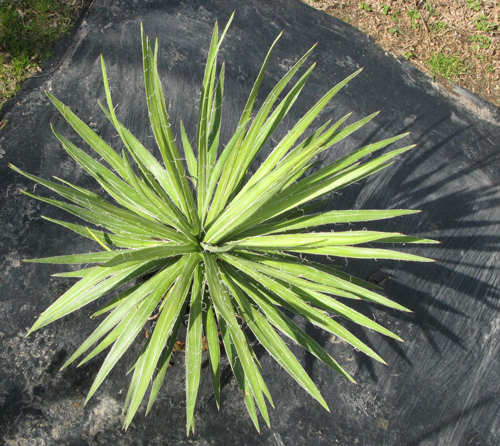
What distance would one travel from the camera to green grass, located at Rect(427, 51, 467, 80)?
276cm

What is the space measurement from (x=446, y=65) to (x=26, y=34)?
8.36 ft

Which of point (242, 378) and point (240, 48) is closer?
point (242, 378)

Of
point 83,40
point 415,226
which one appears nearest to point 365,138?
point 415,226

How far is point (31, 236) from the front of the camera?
1892 mm

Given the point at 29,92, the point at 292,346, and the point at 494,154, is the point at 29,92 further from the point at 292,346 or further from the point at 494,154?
the point at 494,154

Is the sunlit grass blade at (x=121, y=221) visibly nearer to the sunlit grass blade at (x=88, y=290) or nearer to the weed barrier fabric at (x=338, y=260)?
the sunlit grass blade at (x=88, y=290)

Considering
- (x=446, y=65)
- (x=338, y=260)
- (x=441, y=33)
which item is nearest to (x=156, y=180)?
(x=338, y=260)

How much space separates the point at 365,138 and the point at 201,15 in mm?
1086

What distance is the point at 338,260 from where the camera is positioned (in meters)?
2.08

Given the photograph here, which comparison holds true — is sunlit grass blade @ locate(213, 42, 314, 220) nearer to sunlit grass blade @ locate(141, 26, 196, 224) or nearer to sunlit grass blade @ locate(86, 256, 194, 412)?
sunlit grass blade @ locate(141, 26, 196, 224)

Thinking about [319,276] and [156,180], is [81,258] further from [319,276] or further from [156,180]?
[319,276]

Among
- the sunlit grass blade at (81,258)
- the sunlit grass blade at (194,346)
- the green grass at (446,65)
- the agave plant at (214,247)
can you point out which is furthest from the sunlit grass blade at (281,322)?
the green grass at (446,65)

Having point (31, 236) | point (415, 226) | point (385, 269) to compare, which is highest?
point (415, 226)

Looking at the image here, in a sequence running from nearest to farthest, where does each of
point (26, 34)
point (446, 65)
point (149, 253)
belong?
point (149, 253)
point (26, 34)
point (446, 65)
